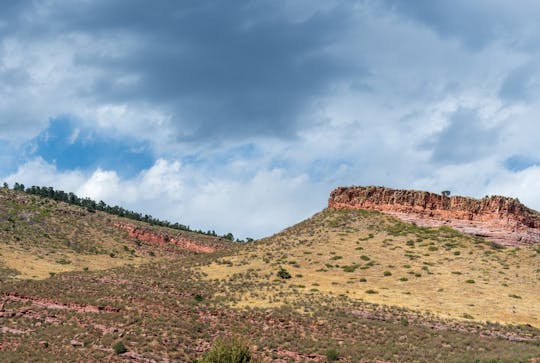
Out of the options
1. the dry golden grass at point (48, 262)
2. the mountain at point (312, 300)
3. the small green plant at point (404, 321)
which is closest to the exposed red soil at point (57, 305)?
the mountain at point (312, 300)

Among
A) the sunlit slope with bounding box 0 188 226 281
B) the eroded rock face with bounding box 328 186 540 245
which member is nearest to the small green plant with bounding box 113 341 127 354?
the sunlit slope with bounding box 0 188 226 281

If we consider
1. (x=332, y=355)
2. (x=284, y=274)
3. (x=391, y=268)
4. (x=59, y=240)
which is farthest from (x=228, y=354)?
(x=59, y=240)

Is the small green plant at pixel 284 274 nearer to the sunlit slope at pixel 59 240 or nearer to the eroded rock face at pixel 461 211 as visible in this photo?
the eroded rock face at pixel 461 211

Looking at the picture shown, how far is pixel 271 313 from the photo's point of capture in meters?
46.8

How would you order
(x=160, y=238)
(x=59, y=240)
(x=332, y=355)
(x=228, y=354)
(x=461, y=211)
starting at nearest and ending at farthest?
(x=228, y=354), (x=332, y=355), (x=461, y=211), (x=59, y=240), (x=160, y=238)

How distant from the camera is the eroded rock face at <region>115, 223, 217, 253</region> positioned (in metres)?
110

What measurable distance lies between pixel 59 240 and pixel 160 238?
2366 centimetres

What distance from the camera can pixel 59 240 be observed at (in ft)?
302

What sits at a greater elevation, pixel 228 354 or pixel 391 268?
pixel 391 268

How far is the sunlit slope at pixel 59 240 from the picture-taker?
76438 mm

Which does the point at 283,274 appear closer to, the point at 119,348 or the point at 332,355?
the point at 332,355

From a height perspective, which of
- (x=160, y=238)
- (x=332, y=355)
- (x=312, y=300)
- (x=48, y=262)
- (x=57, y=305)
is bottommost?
(x=57, y=305)

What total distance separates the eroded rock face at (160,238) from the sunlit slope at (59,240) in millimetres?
1524

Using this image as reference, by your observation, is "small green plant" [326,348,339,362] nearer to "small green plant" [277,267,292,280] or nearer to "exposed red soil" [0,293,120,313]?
"exposed red soil" [0,293,120,313]
